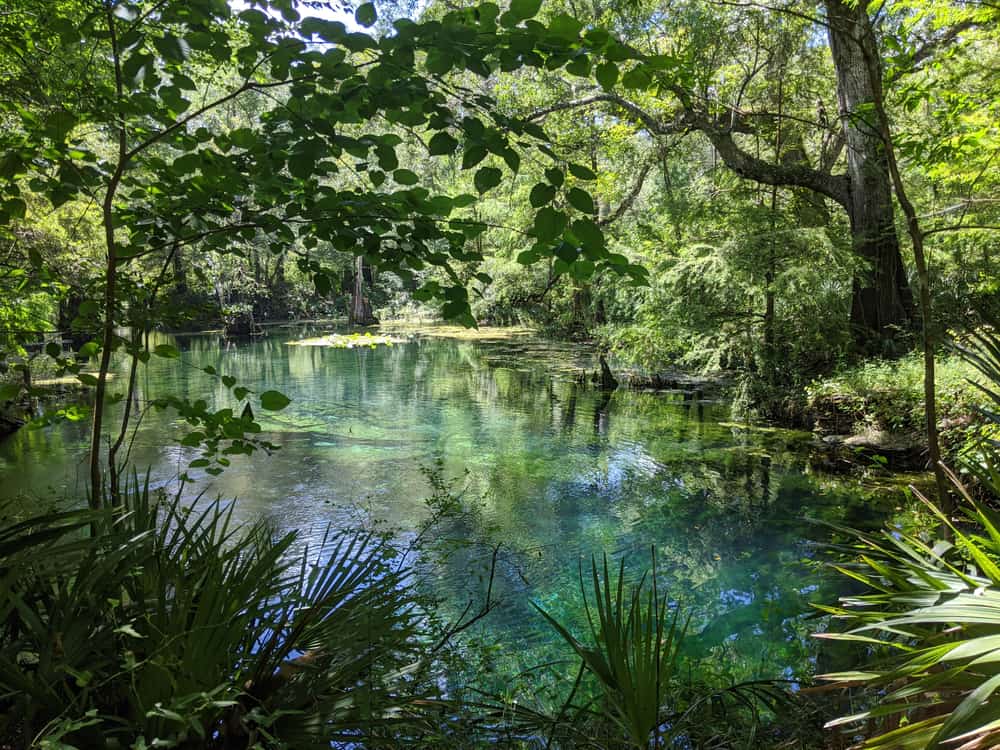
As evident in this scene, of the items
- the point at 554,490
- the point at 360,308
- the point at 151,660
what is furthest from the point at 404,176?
the point at 360,308

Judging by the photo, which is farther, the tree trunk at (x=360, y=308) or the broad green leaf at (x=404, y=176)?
the tree trunk at (x=360, y=308)

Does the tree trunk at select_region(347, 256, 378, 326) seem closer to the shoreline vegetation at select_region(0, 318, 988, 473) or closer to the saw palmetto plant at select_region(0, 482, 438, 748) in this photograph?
the shoreline vegetation at select_region(0, 318, 988, 473)

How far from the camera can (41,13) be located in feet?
8.56

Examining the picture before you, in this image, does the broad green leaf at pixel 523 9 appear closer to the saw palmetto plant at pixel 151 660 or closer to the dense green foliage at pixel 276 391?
the dense green foliage at pixel 276 391

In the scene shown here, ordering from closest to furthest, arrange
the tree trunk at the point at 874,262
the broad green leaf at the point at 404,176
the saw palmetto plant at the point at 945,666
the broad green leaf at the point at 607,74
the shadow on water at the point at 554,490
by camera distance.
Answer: the saw palmetto plant at the point at 945,666 → the broad green leaf at the point at 607,74 → the broad green leaf at the point at 404,176 → the shadow on water at the point at 554,490 → the tree trunk at the point at 874,262

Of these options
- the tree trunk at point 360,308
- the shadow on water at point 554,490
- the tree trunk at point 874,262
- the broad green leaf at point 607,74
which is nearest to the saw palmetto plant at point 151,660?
the shadow on water at point 554,490

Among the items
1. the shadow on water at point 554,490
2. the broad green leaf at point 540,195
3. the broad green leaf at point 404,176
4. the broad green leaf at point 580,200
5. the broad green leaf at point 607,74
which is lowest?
the shadow on water at point 554,490

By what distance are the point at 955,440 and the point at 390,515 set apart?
5587mm

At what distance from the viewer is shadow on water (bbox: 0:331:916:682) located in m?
4.37

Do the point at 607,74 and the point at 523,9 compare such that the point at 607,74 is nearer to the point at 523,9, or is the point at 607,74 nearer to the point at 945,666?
the point at 523,9

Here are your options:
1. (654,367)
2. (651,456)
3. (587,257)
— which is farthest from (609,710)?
(654,367)

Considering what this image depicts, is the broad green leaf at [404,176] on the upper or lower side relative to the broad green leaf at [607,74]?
lower

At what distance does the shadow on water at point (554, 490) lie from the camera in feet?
Result: 14.3

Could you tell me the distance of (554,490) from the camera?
7.08 metres
